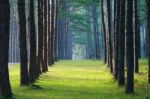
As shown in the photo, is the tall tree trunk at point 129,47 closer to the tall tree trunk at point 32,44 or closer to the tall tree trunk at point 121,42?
the tall tree trunk at point 121,42

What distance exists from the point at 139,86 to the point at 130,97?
15.7ft

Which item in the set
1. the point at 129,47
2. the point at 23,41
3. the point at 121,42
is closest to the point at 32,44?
the point at 23,41

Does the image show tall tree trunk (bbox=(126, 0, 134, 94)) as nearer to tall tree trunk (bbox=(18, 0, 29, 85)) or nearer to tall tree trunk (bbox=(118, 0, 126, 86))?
tall tree trunk (bbox=(118, 0, 126, 86))

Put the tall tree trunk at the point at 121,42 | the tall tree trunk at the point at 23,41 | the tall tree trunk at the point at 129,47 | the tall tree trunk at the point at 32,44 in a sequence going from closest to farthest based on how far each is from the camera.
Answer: the tall tree trunk at the point at 129,47 → the tall tree trunk at the point at 23,41 → the tall tree trunk at the point at 121,42 → the tall tree trunk at the point at 32,44

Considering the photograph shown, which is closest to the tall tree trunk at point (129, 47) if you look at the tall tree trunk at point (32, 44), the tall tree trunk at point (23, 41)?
the tall tree trunk at point (23, 41)

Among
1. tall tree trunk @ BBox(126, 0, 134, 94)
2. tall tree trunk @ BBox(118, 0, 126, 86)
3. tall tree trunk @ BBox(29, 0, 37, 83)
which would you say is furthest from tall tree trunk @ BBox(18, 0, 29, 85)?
tall tree trunk @ BBox(126, 0, 134, 94)

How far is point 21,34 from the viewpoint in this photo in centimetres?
2453

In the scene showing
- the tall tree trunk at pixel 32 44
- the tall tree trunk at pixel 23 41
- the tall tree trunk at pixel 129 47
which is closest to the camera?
the tall tree trunk at pixel 129 47

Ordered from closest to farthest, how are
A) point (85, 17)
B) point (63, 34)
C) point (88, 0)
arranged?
point (88, 0) → point (63, 34) → point (85, 17)

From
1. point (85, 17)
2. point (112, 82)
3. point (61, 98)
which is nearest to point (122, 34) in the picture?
point (112, 82)

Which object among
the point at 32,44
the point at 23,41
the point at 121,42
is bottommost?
the point at 32,44

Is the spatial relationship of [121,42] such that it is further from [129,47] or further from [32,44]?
[32,44]

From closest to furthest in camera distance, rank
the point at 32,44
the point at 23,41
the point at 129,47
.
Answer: the point at 129,47 → the point at 23,41 → the point at 32,44

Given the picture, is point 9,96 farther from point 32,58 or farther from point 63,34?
point 63,34
